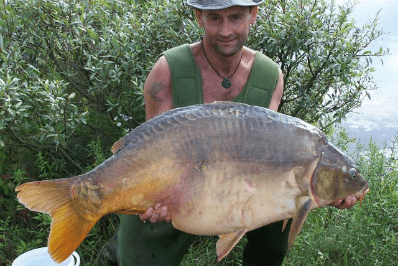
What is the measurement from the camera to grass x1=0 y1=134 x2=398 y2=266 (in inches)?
140

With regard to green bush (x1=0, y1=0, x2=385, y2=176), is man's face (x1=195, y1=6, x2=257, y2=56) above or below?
above

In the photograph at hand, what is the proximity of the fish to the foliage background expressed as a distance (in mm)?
1438

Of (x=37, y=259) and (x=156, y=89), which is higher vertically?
(x=156, y=89)

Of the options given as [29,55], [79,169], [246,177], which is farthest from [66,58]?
[246,177]

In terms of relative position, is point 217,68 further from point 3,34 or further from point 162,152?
point 3,34

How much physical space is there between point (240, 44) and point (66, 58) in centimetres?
197

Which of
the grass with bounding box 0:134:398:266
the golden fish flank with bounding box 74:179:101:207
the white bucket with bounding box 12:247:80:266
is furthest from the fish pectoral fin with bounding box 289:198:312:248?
the white bucket with bounding box 12:247:80:266

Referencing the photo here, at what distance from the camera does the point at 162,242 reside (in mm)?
2904

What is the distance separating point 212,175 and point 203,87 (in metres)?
0.88

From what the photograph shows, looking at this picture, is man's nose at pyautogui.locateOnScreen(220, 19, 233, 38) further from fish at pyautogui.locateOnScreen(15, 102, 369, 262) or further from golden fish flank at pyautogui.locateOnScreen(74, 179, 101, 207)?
golden fish flank at pyautogui.locateOnScreen(74, 179, 101, 207)

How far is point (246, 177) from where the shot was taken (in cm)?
221

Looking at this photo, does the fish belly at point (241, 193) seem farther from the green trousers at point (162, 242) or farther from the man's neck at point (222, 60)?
the man's neck at point (222, 60)

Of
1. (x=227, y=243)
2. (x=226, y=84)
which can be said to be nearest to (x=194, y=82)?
(x=226, y=84)

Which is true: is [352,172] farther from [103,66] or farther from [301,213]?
[103,66]
